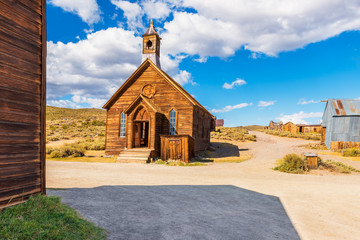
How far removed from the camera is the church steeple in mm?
21766

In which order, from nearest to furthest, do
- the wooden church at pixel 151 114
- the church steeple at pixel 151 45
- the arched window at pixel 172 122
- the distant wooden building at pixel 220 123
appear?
the wooden church at pixel 151 114 → the arched window at pixel 172 122 → the church steeple at pixel 151 45 → the distant wooden building at pixel 220 123

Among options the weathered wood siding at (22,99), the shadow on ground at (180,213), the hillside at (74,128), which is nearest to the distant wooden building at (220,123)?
the hillside at (74,128)

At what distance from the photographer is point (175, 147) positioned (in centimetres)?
1677

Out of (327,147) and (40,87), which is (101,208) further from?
(327,147)

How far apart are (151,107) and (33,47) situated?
517 inches

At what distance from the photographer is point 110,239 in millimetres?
3961

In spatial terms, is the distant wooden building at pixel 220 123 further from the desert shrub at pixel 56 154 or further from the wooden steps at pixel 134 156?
the desert shrub at pixel 56 154

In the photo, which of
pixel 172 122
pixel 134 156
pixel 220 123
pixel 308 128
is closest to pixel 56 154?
pixel 134 156

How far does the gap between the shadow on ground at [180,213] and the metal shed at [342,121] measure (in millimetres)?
25358

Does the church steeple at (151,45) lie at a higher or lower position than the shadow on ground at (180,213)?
higher

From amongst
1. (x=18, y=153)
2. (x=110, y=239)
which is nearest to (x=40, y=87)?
(x=18, y=153)

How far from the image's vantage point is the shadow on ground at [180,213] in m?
4.45

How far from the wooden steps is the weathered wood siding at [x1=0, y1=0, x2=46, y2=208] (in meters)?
11.7

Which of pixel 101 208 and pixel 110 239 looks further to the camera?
pixel 101 208
